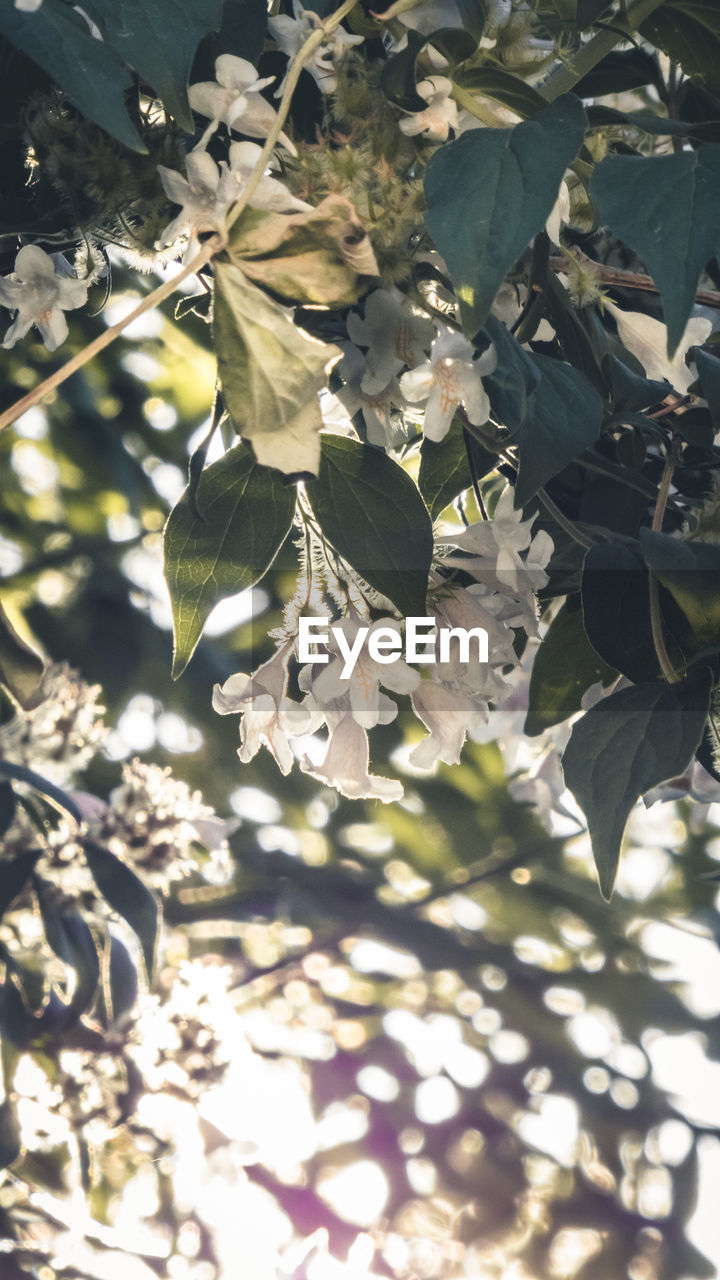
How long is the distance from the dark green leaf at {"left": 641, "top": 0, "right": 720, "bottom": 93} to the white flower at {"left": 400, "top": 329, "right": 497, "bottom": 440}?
61 mm

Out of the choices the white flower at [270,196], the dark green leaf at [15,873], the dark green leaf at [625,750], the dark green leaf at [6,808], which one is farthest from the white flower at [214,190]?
the dark green leaf at [15,873]

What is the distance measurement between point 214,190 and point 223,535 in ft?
0.19

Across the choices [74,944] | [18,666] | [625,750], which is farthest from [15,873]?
[625,750]

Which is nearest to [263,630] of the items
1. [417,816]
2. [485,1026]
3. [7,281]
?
[417,816]

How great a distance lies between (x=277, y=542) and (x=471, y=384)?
0.04 metres

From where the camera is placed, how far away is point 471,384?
0.16 m

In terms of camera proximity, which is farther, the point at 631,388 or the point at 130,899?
the point at 130,899

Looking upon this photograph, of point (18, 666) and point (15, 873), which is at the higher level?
point (18, 666)

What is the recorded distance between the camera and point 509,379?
154 millimetres

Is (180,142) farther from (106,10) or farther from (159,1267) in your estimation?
(159,1267)

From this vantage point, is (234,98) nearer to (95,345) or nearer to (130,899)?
(95,345)

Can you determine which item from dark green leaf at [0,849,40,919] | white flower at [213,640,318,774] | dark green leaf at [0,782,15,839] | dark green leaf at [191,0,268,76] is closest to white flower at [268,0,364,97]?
dark green leaf at [191,0,268,76]

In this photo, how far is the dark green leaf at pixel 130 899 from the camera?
38 centimetres

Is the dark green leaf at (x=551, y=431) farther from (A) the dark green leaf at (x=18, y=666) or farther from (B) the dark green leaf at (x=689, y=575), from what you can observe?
(A) the dark green leaf at (x=18, y=666)
